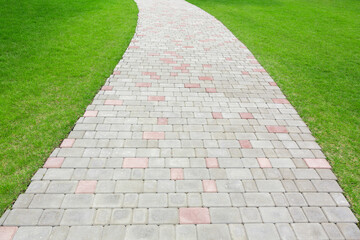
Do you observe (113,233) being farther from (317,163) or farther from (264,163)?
(317,163)

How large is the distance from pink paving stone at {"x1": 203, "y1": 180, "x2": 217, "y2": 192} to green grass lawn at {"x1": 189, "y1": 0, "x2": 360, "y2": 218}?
5.81 ft

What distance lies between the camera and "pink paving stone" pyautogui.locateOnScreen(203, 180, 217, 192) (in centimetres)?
317

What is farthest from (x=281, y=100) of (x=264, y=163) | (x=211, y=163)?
(x=211, y=163)

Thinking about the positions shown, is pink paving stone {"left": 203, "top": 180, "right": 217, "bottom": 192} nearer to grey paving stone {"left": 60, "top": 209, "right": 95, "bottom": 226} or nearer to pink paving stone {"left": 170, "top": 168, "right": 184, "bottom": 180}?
pink paving stone {"left": 170, "top": 168, "right": 184, "bottom": 180}

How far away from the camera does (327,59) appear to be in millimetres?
7621

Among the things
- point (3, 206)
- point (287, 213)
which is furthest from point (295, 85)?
point (3, 206)

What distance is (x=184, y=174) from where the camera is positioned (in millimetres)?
3361

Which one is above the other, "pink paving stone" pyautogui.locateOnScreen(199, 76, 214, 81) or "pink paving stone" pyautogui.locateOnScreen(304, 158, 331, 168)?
"pink paving stone" pyautogui.locateOnScreen(304, 158, 331, 168)

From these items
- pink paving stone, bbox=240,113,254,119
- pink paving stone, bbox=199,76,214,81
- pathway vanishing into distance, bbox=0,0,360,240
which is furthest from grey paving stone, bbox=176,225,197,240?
pink paving stone, bbox=199,76,214,81

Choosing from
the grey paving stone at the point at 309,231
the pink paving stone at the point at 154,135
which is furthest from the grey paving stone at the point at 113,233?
the grey paving stone at the point at 309,231

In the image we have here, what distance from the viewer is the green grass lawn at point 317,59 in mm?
4113

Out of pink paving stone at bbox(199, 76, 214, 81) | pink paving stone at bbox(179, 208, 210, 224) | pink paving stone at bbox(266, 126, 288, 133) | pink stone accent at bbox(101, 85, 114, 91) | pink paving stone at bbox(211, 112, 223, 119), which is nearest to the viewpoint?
pink paving stone at bbox(179, 208, 210, 224)

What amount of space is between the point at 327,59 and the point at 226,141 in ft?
18.9

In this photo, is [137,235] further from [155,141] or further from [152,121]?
[152,121]
